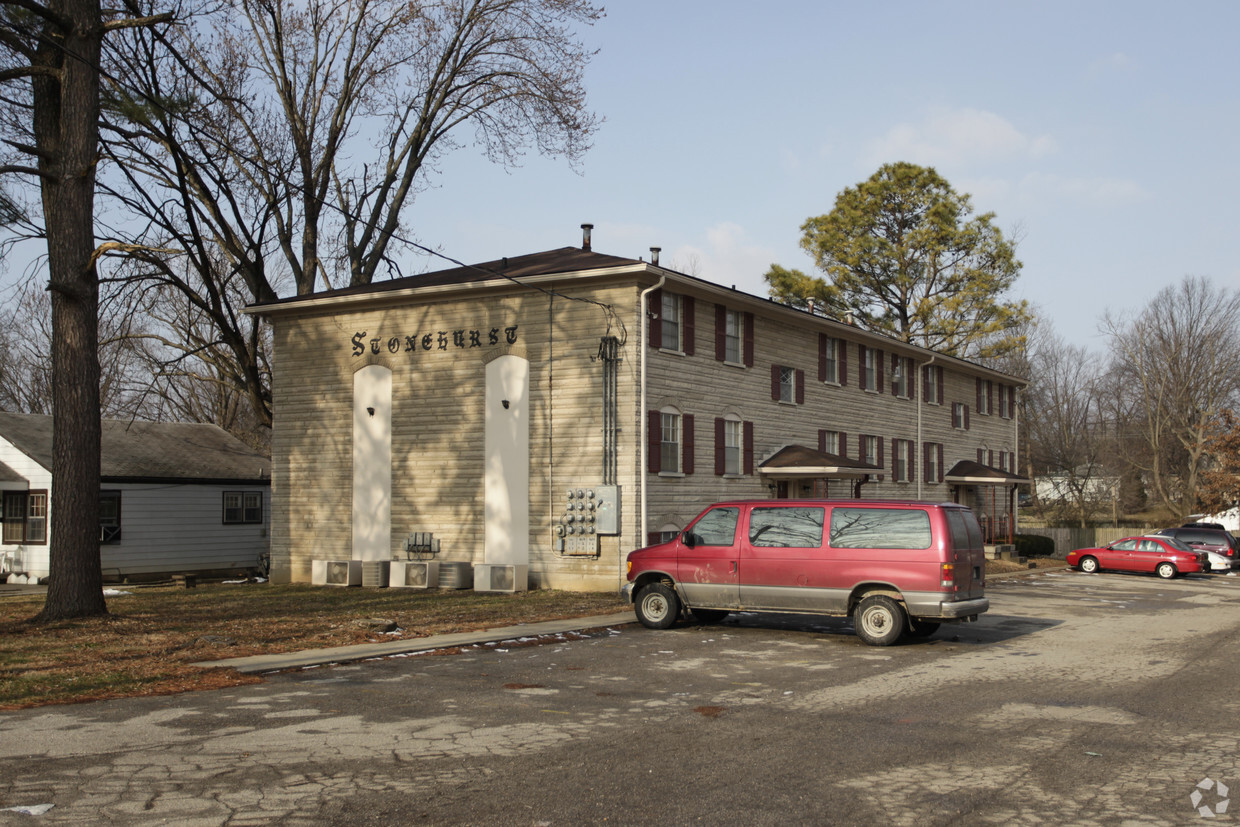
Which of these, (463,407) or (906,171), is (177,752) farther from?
(906,171)

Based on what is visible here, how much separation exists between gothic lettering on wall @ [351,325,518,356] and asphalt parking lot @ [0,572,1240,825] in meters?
12.2

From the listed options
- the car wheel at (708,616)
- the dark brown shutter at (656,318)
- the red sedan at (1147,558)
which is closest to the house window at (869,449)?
the red sedan at (1147,558)

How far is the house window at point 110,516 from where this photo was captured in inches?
1179

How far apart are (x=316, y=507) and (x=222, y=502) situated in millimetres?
7040

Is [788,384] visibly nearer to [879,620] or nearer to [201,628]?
[879,620]

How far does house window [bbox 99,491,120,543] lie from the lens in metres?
30.0

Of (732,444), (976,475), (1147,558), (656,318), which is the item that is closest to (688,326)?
(656,318)

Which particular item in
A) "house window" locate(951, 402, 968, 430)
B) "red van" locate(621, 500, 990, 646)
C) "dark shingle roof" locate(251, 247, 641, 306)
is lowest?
"red van" locate(621, 500, 990, 646)

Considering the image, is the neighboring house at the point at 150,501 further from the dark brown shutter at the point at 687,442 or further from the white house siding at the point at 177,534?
the dark brown shutter at the point at 687,442

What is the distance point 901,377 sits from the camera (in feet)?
121

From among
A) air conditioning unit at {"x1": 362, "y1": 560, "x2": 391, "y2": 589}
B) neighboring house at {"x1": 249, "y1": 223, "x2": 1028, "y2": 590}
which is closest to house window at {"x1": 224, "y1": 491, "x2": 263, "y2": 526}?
neighboring house at {"x1": 249, "y1": 223, "x2": 1028, "y2": 590}

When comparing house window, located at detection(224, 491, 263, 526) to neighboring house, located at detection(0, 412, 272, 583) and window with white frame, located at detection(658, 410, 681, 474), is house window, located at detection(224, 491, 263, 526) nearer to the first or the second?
neighboring house, located at detection(0, 412, 272, 583)

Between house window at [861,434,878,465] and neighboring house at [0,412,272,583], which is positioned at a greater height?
house window at [861,434,878,465]

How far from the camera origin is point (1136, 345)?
62.4m
